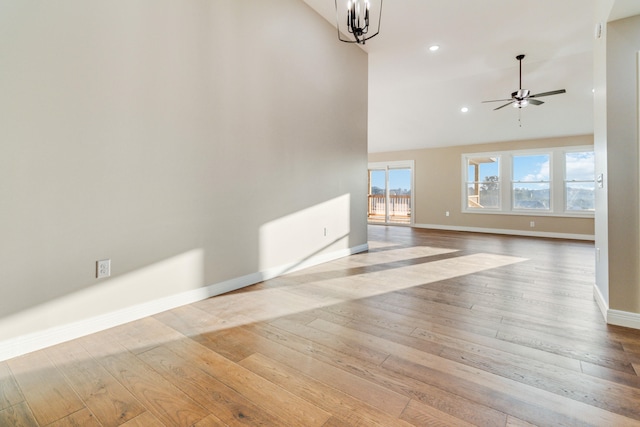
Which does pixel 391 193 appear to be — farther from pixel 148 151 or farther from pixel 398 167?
pixel 148 151

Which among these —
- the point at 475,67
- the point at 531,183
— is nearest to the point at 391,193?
the point at 531,183

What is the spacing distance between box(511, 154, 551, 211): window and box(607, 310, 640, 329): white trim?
6245 mm

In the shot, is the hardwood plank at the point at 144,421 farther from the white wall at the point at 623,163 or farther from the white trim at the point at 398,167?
the white trim at the point at 398,167

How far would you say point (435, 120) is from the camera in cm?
747

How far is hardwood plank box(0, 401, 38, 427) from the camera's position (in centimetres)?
124

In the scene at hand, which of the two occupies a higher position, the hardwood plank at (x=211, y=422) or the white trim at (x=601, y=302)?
the white trim at (x=601, y=302)

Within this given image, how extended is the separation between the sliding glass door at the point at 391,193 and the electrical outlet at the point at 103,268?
26.9 ft

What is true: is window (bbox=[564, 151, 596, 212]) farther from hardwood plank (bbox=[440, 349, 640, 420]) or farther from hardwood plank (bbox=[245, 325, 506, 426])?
hardwood plank (bbox=[245, 325, 506, 426])

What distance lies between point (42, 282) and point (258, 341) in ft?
4.57

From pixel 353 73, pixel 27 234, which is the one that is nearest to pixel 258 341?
pixel 27 234

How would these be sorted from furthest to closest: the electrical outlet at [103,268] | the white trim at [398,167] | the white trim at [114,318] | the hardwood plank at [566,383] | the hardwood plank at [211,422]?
the white trim at [398,167]
the electrical outlet at [103,268]
the white trim at [114,318]
the hardwood plank at [566,383]
the hardwood plank at [211,422]

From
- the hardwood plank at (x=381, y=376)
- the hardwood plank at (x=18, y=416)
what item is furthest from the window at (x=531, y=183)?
the hardwood plank at (x=18, y=416)

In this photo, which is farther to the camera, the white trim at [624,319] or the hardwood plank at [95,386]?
the white trim at [624,319]

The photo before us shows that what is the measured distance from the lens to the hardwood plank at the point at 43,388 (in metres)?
1.31
